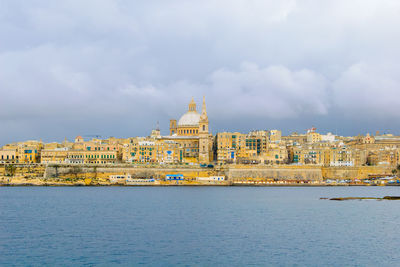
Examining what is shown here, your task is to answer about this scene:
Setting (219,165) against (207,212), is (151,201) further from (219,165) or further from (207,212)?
(219,165)

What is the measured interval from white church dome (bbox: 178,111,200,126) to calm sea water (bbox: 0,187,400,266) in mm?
63335

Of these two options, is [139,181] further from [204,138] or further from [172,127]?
[172,127]

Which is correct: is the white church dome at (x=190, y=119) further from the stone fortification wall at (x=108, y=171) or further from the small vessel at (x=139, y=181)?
the small vessel at (x=139, y=181)

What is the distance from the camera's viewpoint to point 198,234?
36.6 m

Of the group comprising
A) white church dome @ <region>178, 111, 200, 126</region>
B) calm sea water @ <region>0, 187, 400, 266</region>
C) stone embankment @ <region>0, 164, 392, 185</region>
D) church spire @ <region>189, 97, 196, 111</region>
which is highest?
church spire @ <region>189, 97, 196, 111</region>

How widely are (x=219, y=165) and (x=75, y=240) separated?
69529 millimetres

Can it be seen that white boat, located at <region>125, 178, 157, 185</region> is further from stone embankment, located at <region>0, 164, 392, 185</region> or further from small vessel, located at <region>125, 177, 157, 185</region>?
stone embankment, located at <region>0, 164, 392, 185</region>

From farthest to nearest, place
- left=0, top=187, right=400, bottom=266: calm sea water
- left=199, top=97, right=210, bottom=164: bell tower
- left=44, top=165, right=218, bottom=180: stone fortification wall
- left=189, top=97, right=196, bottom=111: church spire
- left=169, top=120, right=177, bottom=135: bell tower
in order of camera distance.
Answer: left=169, top=120, right=177, bottom=135: bell tower
left=189, top=97, right=196, bottom=111: church spire
left=199, top=97, right=210, bottom=164: bell tower
left=44, top=165, right=218, bottom=180: stone fortification wall
left=0, top=187, right=400, bottom=266: calm sea water

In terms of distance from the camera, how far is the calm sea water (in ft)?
96.5

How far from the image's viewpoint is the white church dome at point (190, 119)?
393ft

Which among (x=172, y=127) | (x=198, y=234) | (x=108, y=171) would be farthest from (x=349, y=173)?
(x=198, y=234)

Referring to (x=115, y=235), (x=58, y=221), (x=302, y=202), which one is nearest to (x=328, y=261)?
(x=115, y=235)

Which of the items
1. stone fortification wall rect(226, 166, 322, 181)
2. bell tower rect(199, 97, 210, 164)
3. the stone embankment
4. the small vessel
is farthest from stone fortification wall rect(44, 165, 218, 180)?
bell tower rect(199, 97, 210, 164)

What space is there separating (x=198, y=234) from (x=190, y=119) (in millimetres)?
84742
